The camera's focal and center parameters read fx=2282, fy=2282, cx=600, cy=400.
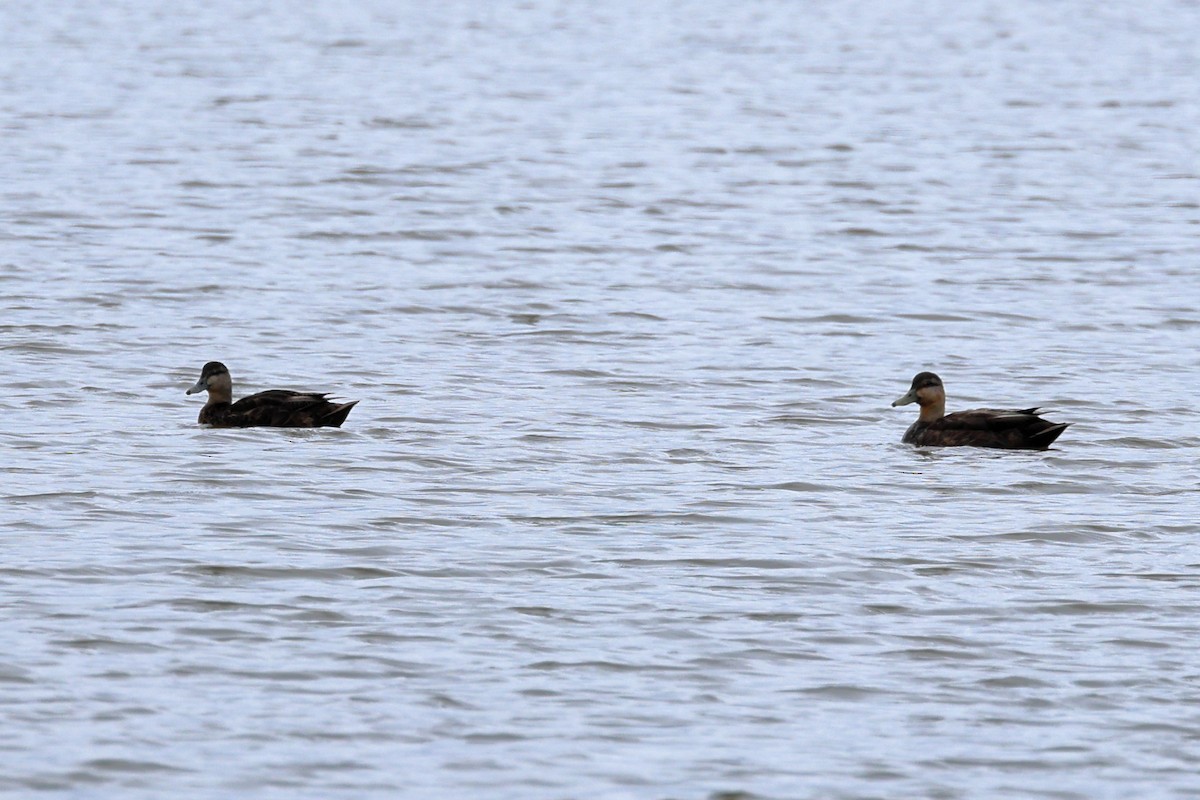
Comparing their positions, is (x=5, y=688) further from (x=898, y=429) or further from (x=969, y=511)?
(x=898, y=429)

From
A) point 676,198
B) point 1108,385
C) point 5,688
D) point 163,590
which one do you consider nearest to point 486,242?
point 676,198

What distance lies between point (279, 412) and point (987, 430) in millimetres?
4664

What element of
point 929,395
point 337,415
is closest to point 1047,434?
point 929,395

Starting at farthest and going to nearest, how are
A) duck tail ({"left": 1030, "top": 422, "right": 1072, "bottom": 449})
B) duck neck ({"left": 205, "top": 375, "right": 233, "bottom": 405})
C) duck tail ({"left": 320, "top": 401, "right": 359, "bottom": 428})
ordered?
duck neck ({"left": 205, "top": 375, "right": 233, "bottom": 405}) → duck tail ({"left": 320, "top": 401, "right": 359, "bottom": 428}) → duck tail ({"left": 1030, "top": 422, "right": 1072, "bottom": 449})

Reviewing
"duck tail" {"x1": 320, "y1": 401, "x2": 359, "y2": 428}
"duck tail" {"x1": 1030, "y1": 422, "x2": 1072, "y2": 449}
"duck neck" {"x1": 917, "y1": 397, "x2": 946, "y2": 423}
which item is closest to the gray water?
"duck tail" {"x1": 320, "y1": 401, "x2": 359, "y2": 428}

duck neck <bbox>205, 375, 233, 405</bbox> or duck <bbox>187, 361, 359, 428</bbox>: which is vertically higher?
duck neck <bbox>205, 375, 233, 405</bbox>

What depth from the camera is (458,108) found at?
123 feet

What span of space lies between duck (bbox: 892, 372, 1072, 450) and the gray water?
1.06 feet

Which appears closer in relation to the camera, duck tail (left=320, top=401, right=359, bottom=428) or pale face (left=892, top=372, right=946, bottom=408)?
duck tail (left=320, top=401, right=359, bottom=428)

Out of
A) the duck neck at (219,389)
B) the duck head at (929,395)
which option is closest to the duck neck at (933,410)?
the duck head at (929,395)

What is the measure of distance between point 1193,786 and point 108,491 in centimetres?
675

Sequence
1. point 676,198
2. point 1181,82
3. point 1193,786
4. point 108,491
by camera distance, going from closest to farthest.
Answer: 1. point 1193,786
2. point 108,491
3. point 676,198
4. point 1181,82

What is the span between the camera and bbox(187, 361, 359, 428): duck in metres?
15.0

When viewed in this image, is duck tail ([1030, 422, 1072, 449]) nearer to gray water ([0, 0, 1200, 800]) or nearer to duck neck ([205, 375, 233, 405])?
gray water ([0, 0, 1200, 800])
